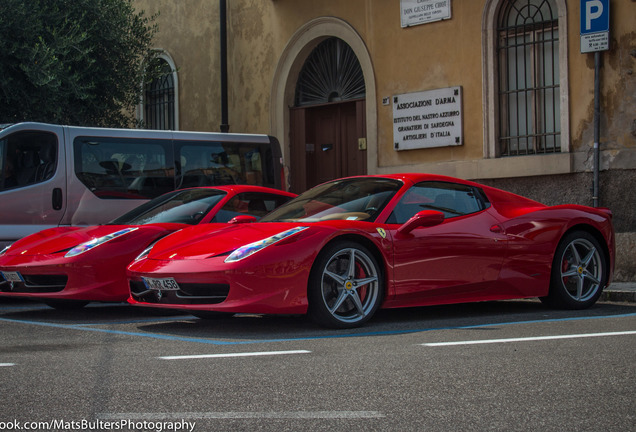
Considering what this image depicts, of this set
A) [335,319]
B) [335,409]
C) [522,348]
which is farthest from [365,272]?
[335,409]

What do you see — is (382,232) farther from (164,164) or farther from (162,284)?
(164,164)

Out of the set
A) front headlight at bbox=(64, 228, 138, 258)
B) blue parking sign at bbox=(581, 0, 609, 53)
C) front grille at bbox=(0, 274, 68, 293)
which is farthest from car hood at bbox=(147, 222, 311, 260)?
blue parking sign at bbox=(581, 0, 609, 53)

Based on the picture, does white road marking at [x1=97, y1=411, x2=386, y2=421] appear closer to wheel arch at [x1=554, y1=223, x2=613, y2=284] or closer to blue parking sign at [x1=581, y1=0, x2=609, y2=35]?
wheel arch at [x1=554, y1=223, x2=613, y2=284]

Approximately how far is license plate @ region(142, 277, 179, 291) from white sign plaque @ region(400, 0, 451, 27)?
32.5 ft

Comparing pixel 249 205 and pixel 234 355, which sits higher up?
pixel 249 205

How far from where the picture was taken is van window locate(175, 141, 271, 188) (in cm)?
1292

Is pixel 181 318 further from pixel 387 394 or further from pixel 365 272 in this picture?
pixel 387 394

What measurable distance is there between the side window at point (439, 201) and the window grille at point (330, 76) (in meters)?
9.47

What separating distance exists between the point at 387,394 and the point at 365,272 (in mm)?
2803

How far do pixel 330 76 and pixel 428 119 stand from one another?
2.97 m

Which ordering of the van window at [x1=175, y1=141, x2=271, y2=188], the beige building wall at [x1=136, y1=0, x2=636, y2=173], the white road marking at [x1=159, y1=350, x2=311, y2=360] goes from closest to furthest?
the white road marking at [x1=159, y1=350, x2=311, y2=360], the van window at [x1=175, y1=141, x2=271, y2=188], the beige building wall at [x1=136, y1=0, x2=636, y2=173]

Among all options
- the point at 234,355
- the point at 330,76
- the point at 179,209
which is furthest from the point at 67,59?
the point at 234,355

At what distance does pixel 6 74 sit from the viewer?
16094mm

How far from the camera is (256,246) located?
22.7 feet
